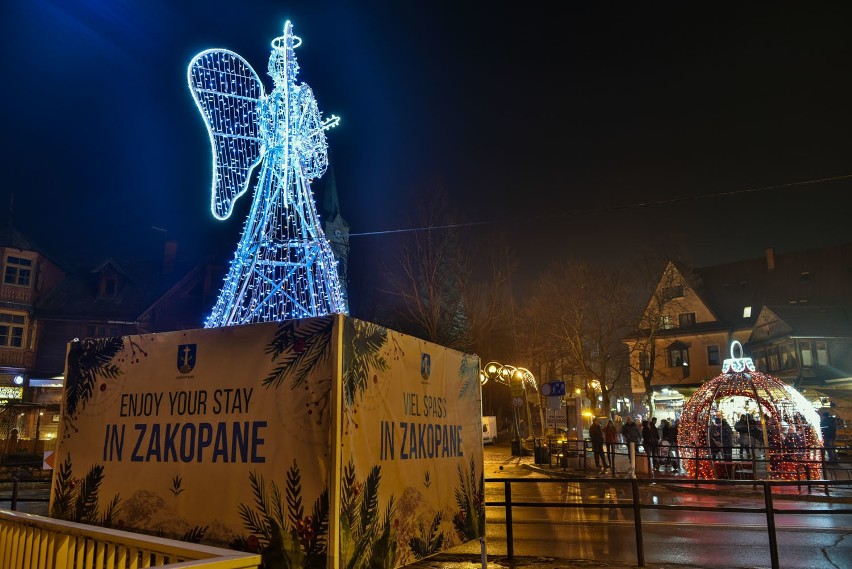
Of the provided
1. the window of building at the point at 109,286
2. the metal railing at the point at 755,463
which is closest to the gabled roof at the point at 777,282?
the metal railing at the point at 755,463

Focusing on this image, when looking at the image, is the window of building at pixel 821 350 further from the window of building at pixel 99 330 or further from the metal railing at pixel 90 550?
the metal railing at pixel 90 550

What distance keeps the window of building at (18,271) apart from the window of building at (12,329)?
69.9 inches

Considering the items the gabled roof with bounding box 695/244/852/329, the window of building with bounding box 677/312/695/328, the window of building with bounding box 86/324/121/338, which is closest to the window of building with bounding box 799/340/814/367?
the gabled roof with bounding box 695/244/852/329

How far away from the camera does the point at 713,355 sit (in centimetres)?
4872

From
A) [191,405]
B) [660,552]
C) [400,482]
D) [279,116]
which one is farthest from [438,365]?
[279,116]

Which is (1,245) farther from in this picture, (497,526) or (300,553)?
(300,553)

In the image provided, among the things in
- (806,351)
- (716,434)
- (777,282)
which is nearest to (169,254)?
(716,434)

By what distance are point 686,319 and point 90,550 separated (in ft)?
169

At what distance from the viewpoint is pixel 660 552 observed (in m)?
9.29

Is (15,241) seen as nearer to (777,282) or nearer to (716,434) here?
(716,434)

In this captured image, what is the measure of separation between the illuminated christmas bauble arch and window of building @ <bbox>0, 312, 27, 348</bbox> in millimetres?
32638

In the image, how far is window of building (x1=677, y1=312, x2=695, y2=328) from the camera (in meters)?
50.5

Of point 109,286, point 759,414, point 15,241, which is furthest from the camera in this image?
point 109,286

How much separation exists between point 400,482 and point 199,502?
1.41m
